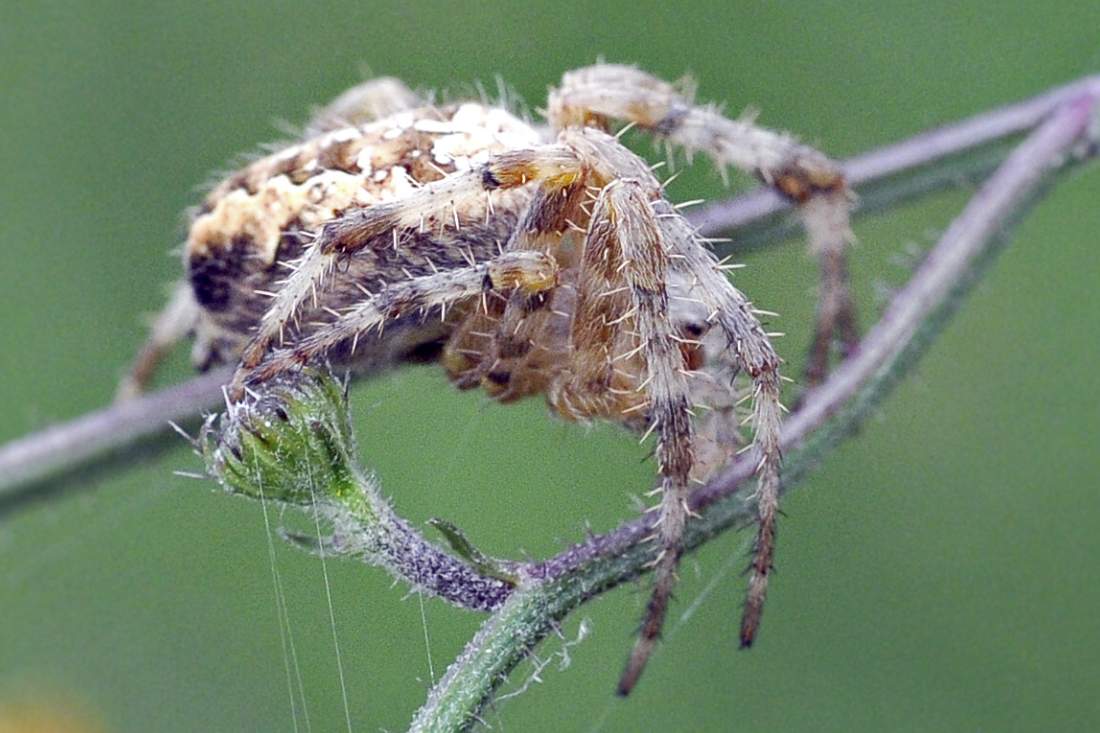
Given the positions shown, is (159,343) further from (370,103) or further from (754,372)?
(754,372)

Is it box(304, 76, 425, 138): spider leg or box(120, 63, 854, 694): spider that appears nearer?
box(120, 63, 854, 694): spider

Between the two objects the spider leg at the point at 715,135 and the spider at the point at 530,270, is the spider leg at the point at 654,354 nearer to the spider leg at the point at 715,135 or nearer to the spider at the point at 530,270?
the spider at the point at 530,270

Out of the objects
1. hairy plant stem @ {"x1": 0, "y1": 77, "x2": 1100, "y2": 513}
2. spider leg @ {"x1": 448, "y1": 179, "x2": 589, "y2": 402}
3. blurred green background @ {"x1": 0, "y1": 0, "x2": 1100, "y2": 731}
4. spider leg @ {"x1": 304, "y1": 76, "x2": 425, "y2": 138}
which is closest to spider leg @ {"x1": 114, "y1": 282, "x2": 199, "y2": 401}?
hairy plant stem @ {"x1": 0, "y1": 77, "x2": 1100, "y2": 513}

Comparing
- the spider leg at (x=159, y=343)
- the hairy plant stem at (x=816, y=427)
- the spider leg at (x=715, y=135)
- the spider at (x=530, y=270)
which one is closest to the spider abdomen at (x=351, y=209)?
the spider at (x=530, y=270)

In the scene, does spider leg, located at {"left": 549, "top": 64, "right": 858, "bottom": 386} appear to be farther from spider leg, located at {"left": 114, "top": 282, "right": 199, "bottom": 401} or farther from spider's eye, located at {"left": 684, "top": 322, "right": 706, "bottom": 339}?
spider leg, located at {"left": 114, "top": 282, "right": 199, "bottom": 401}

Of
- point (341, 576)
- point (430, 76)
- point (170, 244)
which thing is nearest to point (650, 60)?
point (430, 76)

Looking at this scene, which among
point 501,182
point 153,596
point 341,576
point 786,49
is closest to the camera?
point 501,182

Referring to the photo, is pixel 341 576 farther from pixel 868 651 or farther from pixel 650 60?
pixel 650 60

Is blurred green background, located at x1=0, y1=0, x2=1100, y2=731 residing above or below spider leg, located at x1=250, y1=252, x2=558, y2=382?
above

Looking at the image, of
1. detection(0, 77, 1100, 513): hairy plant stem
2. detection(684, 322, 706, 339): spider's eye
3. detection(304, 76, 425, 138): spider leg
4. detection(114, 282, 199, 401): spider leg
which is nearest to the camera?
detection(684, 322, 706, 339): spider's eye
